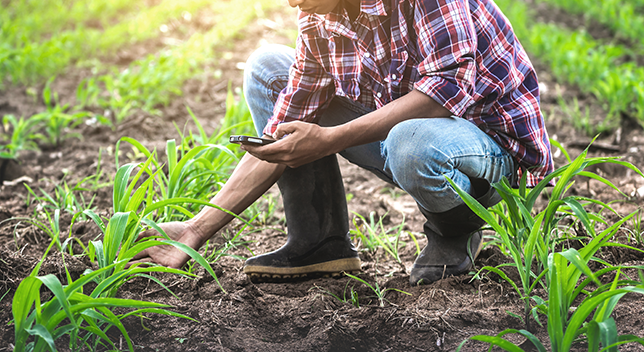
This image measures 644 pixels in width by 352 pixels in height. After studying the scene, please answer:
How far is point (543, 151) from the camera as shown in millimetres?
1573

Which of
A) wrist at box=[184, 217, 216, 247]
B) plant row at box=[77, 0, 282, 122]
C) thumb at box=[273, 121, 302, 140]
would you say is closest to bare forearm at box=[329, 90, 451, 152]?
thumb at box=[273, 121, 302, 140]

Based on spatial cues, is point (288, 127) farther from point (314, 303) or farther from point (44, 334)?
point (44, 334)

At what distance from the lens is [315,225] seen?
176 cm

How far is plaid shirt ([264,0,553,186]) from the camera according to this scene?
1.41 metres

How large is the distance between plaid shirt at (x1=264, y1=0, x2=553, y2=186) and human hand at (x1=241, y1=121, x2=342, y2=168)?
25 cm

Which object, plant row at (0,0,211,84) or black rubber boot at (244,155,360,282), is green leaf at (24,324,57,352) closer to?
black rubber boot at (244,155,360,282)

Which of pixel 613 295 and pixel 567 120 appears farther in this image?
pixel 567 120

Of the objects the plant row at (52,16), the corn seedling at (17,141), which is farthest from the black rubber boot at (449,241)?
the plant row at (52,16)

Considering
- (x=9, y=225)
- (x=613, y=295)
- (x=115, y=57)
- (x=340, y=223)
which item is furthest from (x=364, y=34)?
(x=115, y=57)

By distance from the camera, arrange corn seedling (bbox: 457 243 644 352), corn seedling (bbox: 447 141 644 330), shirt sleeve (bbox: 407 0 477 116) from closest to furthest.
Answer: corn seedling (bbox: 457 243 644 352) → corn seedling (bbox: 447 141 644 330) → shirt sleeve (bbox: 407 0 477 116)

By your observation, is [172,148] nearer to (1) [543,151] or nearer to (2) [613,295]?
(1) [543,151]

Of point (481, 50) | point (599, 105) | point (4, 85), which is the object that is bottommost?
point (599, 105)

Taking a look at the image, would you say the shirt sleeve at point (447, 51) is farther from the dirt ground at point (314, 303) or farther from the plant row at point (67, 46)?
the plant row at point (67, 46)

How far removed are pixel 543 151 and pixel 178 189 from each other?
3.95 ft
